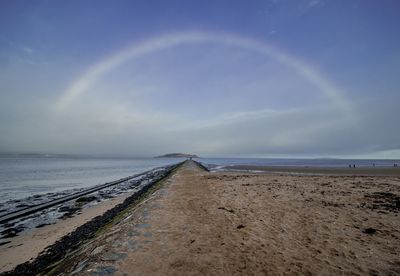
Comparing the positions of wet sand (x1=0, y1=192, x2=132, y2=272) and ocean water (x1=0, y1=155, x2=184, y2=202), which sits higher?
wet sand (x1=0, y1=192, x2=132, y2=272)

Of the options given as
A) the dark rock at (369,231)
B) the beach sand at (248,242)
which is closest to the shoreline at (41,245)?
the beach sand at (248,242)

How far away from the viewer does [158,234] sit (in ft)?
23.2

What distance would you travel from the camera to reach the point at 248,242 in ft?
21.5

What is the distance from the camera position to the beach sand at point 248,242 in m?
5.05

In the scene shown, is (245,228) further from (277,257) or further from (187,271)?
(187,271)

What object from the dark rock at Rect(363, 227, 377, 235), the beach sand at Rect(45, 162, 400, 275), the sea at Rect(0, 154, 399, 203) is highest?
the dark rock at Rect(363, 227, 377, 235)

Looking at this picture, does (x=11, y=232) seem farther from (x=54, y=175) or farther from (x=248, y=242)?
(x=54, y=175)

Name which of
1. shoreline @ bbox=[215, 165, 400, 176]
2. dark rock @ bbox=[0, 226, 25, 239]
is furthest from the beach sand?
shoreline @ bbox=[215, 165, 400, 176]

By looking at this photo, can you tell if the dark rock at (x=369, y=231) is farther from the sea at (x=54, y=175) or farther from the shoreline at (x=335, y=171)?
the shoreline at (x=335, y=171)

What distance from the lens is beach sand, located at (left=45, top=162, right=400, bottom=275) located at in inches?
199

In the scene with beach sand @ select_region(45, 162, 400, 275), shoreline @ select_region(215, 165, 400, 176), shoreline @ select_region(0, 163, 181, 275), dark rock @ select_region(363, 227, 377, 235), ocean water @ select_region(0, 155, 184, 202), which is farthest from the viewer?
shoreline @ select_region(215, 165, 400, 176)

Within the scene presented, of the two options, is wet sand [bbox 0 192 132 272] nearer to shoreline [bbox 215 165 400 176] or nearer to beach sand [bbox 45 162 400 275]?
→ beach sand [bbox 45 162 400 275]

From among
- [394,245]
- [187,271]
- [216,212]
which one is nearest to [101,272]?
[187,271]

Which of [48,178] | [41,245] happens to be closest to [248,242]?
[41,245]
